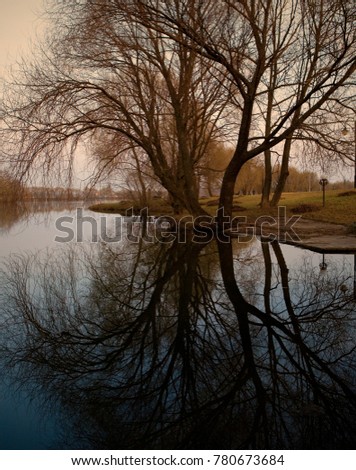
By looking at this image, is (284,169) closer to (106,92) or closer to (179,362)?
(106,92)

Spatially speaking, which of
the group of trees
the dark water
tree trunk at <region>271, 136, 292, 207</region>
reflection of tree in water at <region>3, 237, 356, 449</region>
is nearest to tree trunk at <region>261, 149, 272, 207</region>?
tree trunk at <region>271, 136, 292, 207</region>

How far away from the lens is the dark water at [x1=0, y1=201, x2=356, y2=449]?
265 cm

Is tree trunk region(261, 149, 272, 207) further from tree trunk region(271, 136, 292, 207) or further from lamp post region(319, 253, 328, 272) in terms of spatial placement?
lamp post region(319, 253, 328, 272)

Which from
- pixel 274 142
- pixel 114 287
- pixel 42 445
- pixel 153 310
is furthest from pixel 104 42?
pixel 42 445

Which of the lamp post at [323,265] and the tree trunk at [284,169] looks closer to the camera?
the lamp post at [323,265]

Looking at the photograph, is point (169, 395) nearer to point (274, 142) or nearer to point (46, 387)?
point (46, 387)

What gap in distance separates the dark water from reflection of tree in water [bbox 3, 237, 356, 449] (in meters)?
0.01

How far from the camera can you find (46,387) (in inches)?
128

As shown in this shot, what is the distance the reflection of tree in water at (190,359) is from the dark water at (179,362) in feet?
0.04

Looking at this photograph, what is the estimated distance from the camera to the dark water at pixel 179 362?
8.68 feet

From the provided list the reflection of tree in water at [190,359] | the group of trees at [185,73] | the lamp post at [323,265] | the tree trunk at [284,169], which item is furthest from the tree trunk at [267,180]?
the reflection of tree in water at [190,359]

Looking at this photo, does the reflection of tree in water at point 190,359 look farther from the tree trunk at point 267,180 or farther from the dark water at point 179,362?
the tree trunk at point 267,180

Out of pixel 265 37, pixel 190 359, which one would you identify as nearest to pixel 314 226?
pixel 265 37

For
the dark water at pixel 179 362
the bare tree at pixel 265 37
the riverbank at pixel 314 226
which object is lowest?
the dark water at pixel 179 362
